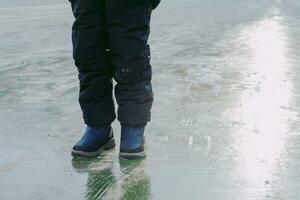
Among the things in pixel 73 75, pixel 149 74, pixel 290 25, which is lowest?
pixel 290 25

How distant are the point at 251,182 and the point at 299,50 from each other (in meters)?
2.45

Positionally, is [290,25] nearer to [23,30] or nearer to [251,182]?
[23,30]

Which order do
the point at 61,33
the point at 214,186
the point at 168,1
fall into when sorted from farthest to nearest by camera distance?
the point at 168,1 → the point at 61,33 → the point at 214,186

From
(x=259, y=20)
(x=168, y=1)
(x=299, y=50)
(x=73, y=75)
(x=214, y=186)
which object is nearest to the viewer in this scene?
(x=214, y=186)

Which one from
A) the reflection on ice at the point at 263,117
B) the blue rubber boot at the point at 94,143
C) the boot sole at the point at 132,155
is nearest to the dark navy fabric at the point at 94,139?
the blue rubber boot at the point at 94,143

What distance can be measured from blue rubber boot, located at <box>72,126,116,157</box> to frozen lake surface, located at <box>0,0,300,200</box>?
0.04m

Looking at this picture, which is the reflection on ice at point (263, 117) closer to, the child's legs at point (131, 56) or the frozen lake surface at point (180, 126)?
the frozen lake surface at point (180, 126)

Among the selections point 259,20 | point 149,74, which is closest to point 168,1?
point 259,20

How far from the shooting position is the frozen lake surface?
171 cm

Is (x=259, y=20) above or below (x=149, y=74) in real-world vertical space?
below

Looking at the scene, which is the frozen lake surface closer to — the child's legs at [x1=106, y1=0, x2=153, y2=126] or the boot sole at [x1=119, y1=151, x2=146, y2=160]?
the boot sole at [x1=119, y1=151, x2=146, y2=160]

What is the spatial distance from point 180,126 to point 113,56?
0.49m

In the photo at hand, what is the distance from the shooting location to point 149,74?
1.99m

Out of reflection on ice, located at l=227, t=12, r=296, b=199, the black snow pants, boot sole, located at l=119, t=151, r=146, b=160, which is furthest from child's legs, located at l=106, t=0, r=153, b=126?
reflection on ice, located at l=227, t=12, r=296, b=199
